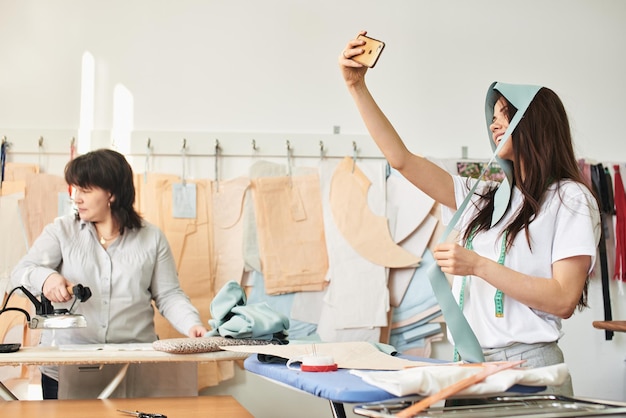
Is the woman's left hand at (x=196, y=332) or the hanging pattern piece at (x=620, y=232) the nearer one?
the woman's left hand at (x=196, y=332)

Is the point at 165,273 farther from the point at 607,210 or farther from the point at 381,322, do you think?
the point at 607,210

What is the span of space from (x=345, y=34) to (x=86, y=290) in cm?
164

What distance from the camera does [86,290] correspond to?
6.93 feet

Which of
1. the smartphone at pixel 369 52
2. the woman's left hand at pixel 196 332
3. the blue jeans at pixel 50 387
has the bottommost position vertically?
the blue jeans at pixel 50 387

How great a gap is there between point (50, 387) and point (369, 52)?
164 cm

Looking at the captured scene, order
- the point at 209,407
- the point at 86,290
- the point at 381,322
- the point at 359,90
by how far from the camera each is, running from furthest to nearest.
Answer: the point at 381,322 → the point at 86,290 → the point at 209,407 → the point at 359,90

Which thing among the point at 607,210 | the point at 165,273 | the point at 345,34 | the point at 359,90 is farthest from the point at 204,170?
the point at 607,210

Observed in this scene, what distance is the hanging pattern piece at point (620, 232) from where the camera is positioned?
10.1 feet

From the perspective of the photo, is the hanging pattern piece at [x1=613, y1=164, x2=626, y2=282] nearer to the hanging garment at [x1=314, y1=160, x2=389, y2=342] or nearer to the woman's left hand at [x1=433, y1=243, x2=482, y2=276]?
the hanging garment at [x1=314, y1=160, x2=389, y2=342]

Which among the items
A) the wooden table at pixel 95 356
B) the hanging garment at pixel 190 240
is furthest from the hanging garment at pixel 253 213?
the wooden table at pixel 95 356

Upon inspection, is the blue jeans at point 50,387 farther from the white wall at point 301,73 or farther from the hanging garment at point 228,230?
the white wall at point 301,73

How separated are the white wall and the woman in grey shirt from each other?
51 centimetres

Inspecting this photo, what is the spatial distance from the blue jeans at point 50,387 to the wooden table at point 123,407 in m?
0.35

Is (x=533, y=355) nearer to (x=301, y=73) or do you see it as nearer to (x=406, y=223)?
(x=406, y=223)
